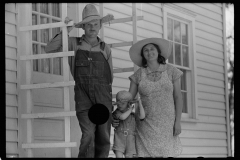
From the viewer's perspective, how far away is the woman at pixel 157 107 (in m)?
5.20

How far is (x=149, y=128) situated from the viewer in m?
5.24

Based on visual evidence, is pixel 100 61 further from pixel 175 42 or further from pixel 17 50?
pixel 175 42

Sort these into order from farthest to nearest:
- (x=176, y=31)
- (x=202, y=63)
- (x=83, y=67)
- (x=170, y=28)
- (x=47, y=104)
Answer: (x=202, y=63) → (x=176, y=31) → (x=170, y=28) → (x=47, y=104) → (x=83, y=67)

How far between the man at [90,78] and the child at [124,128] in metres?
0.10

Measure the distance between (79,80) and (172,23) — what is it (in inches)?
168

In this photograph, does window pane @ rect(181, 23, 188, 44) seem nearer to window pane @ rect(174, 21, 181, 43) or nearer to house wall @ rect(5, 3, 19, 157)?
window pane @ rect(174, 21, 181, 43)

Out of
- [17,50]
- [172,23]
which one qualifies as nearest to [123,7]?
[172,23]

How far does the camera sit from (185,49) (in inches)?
367

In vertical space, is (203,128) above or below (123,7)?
below

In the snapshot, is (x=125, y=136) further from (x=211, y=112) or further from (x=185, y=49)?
(x=211, y=112)

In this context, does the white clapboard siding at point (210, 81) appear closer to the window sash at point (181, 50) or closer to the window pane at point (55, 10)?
the window sash at point (181, 50)

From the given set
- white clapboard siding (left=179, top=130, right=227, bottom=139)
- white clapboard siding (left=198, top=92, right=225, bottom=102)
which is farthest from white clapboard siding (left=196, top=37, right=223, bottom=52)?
white clapboard siding (left=179, top=130, right=227, bottom=139)

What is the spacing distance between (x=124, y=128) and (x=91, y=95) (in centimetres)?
49

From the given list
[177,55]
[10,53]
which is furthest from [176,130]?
[177,55]
